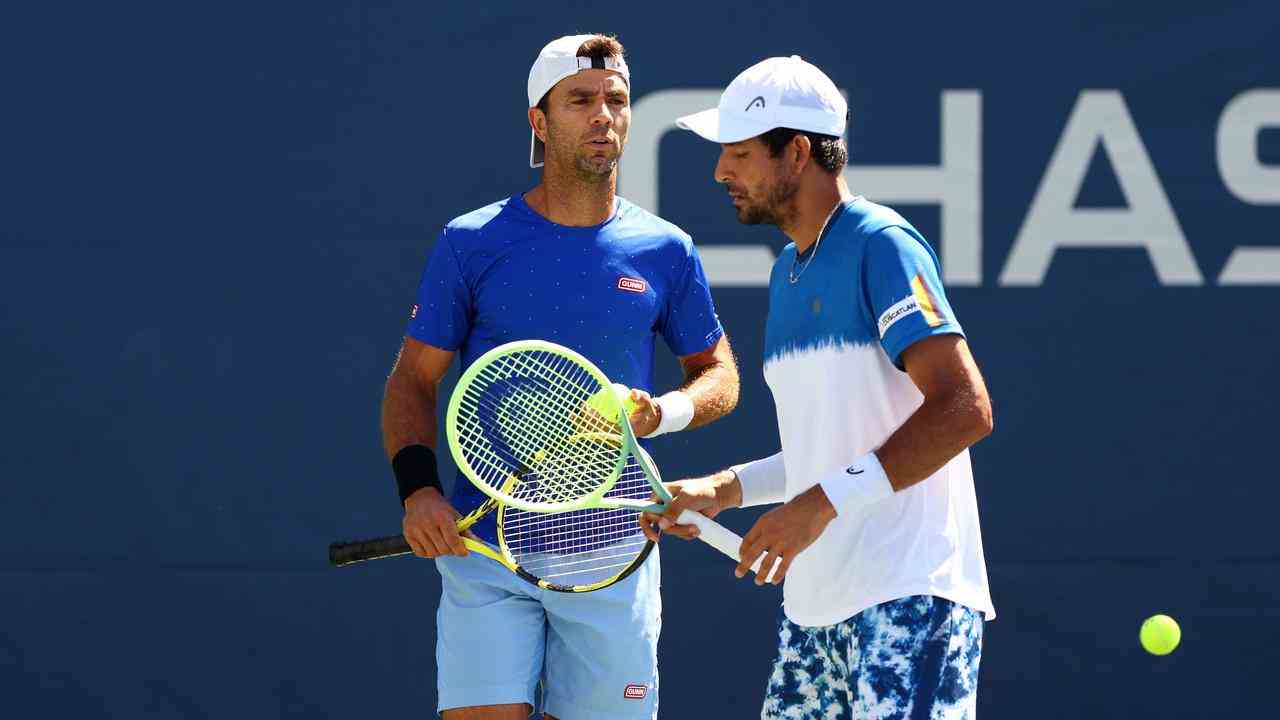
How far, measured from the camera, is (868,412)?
2.96 metres

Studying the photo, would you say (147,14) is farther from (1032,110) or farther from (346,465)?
(1032,110)

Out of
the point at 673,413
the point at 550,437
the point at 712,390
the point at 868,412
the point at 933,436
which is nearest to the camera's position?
the point at 933,436

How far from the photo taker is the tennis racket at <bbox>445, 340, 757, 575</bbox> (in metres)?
3.09

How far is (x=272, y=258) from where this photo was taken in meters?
4.65

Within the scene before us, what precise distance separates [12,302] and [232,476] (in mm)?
702

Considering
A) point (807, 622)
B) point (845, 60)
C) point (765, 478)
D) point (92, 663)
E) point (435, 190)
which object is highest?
point (845, 60)

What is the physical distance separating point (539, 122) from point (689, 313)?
0.48m

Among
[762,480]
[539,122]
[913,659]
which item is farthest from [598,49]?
[913,659]

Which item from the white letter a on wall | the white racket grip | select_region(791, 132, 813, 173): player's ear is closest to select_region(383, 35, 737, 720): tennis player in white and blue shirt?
the white racket grip

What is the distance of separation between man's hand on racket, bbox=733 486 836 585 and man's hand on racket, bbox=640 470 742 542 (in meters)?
0.19

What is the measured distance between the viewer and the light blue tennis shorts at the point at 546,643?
11.4 feet

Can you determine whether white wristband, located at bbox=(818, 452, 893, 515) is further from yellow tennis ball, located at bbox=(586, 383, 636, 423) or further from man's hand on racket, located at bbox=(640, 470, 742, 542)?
yellow tennis ball, located at bbox=(586, 383, 636, 423)

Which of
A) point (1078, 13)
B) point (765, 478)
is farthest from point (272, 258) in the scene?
point (1078, 13)

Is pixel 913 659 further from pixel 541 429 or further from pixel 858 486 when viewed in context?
pixel 541 429
